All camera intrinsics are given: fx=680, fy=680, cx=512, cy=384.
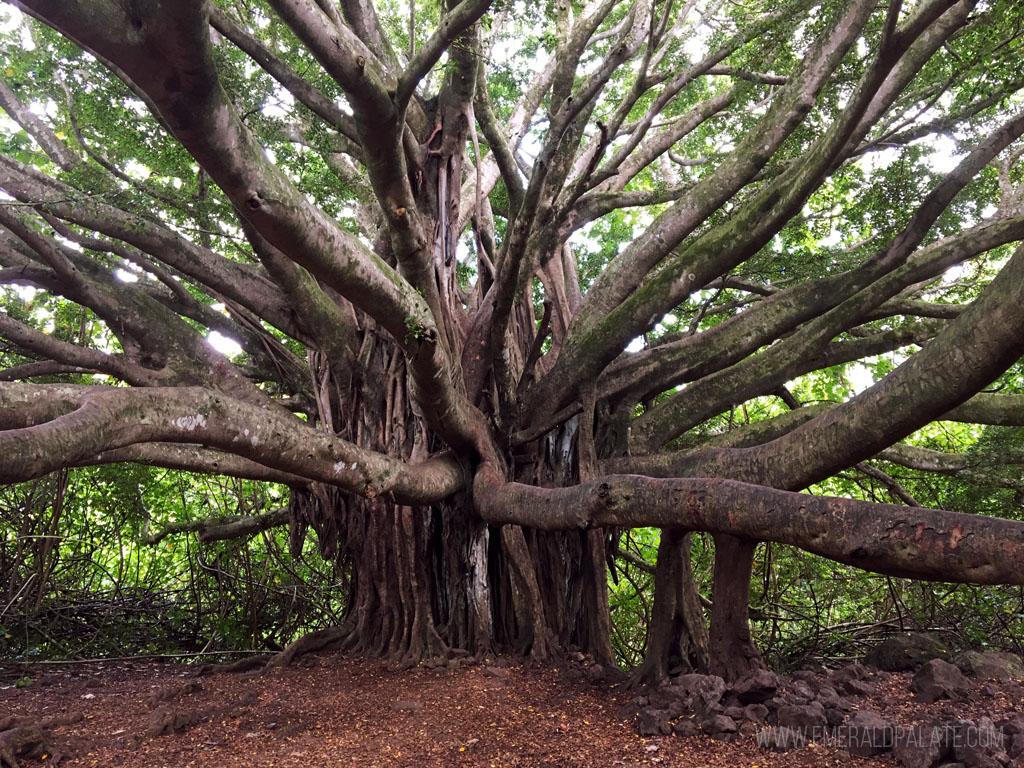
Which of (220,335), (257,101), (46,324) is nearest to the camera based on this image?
(257,101)

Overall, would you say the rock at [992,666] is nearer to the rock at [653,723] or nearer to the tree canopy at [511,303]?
the tree canopy at [511,303]

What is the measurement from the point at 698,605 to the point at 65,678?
4573 mm

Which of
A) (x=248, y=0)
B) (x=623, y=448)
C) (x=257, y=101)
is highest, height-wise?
(x=248, y=0)

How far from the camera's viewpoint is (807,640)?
20.2 feet

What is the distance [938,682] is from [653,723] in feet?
4.80

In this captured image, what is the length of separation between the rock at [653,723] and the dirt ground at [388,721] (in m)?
0.04

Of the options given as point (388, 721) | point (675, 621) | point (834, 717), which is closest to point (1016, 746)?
point (834, 717)

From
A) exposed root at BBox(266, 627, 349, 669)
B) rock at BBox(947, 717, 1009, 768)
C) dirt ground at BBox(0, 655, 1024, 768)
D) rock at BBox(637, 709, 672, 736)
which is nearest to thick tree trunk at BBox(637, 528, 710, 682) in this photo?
dirt ground at BBox(0, 655, 1024, 768)

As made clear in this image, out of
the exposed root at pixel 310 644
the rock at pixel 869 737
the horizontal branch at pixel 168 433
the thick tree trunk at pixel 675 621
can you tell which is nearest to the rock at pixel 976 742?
the rock at pixel 869 737

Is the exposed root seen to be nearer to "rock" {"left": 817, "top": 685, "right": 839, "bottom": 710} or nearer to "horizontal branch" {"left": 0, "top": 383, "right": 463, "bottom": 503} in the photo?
"horizontal branch" {"left": 0, "top": 383, "right": 463, "bottom": 503}

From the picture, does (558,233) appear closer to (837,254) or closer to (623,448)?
(623,448)

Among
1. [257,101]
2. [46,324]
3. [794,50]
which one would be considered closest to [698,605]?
[794,50]

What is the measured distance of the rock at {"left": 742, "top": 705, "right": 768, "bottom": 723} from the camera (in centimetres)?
296

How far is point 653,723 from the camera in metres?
3.00
